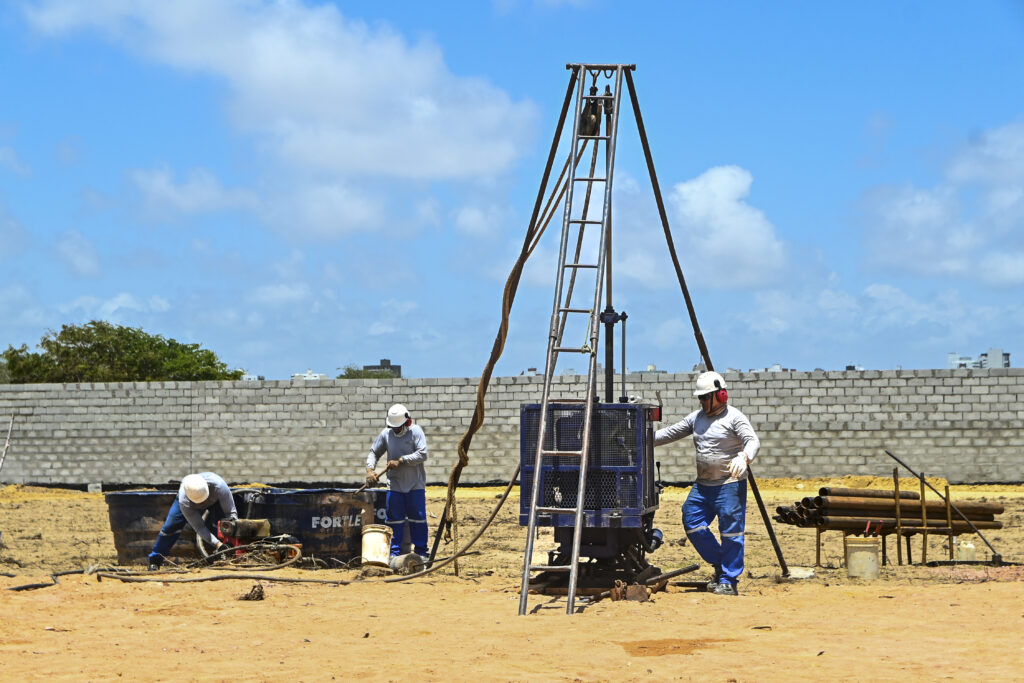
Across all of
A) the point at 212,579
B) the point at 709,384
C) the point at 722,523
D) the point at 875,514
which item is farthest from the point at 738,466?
the point at 212,579

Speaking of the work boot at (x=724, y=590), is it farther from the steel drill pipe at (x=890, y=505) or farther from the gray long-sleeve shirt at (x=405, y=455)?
the gray long-sleeve shirt at (x=405, y=455)

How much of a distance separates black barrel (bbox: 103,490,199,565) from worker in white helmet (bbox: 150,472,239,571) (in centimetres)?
24

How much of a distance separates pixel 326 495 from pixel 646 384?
1210cm

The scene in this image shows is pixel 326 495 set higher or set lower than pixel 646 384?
lower

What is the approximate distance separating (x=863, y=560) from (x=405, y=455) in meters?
4.42

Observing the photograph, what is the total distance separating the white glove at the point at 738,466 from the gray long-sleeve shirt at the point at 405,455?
11.0 feet

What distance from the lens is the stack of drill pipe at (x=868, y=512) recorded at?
37.3ft

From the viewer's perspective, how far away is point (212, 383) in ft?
79.2

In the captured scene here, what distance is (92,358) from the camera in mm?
42781

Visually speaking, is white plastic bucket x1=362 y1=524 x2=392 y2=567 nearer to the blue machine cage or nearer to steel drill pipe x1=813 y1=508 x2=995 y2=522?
the blue machine cage

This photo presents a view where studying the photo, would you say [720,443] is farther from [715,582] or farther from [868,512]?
[868,512]

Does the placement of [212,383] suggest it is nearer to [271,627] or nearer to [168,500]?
[168,500]

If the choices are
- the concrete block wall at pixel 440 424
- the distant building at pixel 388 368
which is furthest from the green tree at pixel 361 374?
the concrete block wall at pixel 440 424

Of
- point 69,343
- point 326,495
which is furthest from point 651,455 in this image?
point 69,343
